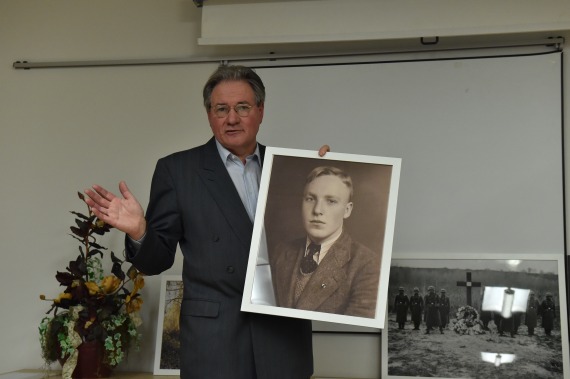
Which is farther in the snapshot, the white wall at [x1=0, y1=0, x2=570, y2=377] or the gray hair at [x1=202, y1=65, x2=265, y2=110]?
the white wall at [x1=0, y1=0, x2=570, y2=377]

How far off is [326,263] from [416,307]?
1481 millimetres

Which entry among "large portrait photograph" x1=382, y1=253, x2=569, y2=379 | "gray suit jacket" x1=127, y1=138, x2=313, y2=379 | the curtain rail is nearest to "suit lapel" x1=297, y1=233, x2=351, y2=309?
"gray suit jacket" x1=127, y1=138, x2=313, y2=379

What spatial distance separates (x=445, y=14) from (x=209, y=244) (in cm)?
190

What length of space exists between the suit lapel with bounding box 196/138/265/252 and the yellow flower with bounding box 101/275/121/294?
144 cm

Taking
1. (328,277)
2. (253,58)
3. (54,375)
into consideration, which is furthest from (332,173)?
(54,375)

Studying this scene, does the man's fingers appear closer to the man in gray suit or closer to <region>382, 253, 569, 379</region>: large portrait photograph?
the man in gray suit

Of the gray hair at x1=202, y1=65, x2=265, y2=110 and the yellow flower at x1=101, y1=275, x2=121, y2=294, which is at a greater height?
the gray hair at x1=202, y1=65, x2=265, y2=110

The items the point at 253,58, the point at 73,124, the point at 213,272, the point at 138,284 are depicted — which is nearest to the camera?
the point at 213,272

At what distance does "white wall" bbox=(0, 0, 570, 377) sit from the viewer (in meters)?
3.46

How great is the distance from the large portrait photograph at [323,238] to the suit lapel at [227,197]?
49 mm

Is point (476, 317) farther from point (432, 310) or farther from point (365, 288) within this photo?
point (365, 288)

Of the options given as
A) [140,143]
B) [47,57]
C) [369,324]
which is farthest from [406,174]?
[47,57]

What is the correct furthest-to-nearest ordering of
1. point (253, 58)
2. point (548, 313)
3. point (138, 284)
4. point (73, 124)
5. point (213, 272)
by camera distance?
point (73, 124)
point (253, 58)
point (138, 284)
point (548, 313)
point (213, 272)

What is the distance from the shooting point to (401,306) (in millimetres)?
3119
